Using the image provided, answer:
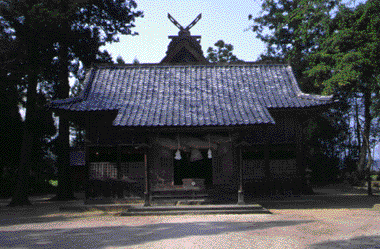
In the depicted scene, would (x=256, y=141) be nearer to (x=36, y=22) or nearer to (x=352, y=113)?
(x=36, y=22)

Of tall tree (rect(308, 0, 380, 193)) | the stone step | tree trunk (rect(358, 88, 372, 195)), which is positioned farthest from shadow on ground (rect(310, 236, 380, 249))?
tree trunk (rect(358, 88, 372, 195))

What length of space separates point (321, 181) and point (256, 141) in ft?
63.8

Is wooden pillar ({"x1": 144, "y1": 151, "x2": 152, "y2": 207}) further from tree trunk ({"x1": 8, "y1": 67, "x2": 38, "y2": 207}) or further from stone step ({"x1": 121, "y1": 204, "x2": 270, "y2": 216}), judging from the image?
tree trunk ({"x1": 8, "y1": 67, "x2": 38, "y2": 207})

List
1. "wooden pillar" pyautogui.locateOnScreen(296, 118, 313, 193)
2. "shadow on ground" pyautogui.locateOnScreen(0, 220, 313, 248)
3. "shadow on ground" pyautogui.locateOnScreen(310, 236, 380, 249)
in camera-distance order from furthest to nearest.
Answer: "wooden pillar" pyautogui.locateOnScreen(296, 118, 313, 193) < "shadow on ground" pyautogui.locateOnScreen(0, 220, 313, 248) < "shadow on ground" pyautogui.locateOnScreen(310, 236, 380, 249)

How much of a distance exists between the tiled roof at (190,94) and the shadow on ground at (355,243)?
6.74m

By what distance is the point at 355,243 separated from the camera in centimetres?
838

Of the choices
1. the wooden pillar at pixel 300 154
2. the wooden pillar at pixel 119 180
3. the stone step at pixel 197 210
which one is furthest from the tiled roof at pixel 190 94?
the stone step at pixel 197 210

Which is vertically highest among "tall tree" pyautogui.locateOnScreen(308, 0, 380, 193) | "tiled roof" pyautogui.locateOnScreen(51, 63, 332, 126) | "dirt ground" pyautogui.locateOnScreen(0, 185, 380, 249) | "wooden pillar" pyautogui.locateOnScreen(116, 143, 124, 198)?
"tall tree" pyautogui.locateOnScreen(308, 0, 380, 193)

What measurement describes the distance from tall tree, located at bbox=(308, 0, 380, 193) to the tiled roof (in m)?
4.06

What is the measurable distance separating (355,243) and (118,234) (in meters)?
5.52

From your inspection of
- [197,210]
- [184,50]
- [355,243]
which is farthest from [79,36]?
[355,243]

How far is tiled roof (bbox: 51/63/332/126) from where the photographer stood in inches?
617

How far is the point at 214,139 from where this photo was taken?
627 inches

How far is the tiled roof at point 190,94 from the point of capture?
15.7 m
